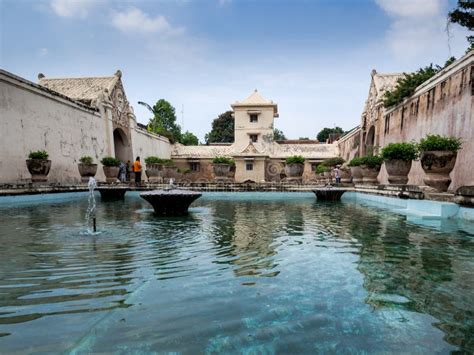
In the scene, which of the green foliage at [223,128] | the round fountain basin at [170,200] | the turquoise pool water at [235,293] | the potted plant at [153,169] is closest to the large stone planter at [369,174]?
the turquoise pool water at [235,293]

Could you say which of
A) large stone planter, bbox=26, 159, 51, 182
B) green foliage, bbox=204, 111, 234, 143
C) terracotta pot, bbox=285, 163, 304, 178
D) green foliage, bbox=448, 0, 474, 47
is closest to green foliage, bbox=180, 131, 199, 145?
green foliage, bbox=204, 111, 234, 143

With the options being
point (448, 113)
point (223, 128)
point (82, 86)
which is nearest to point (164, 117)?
point (223, 128)

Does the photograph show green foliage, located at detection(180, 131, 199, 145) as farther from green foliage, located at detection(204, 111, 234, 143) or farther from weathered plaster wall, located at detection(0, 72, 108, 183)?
weathered plaster wall, located at detection(0, 72, 108, 183)

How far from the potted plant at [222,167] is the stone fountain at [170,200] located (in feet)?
31.0

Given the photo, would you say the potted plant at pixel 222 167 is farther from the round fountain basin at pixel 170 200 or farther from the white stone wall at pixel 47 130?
the round fountain basin at pixel 170 200

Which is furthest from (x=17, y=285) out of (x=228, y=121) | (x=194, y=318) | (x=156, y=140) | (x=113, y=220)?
(x=228, y=121)

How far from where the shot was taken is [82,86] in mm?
19094

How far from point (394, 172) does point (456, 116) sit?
9.25 feet

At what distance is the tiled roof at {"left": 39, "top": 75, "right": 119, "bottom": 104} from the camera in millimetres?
18281

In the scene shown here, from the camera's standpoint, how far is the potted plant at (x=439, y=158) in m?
6.16

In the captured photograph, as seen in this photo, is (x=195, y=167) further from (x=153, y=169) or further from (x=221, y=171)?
(x=221, y=171)

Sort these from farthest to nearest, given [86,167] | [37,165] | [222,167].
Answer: [222,167]
[86,167]
[37,165]

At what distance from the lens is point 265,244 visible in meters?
3.66

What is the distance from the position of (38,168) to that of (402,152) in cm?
1175
